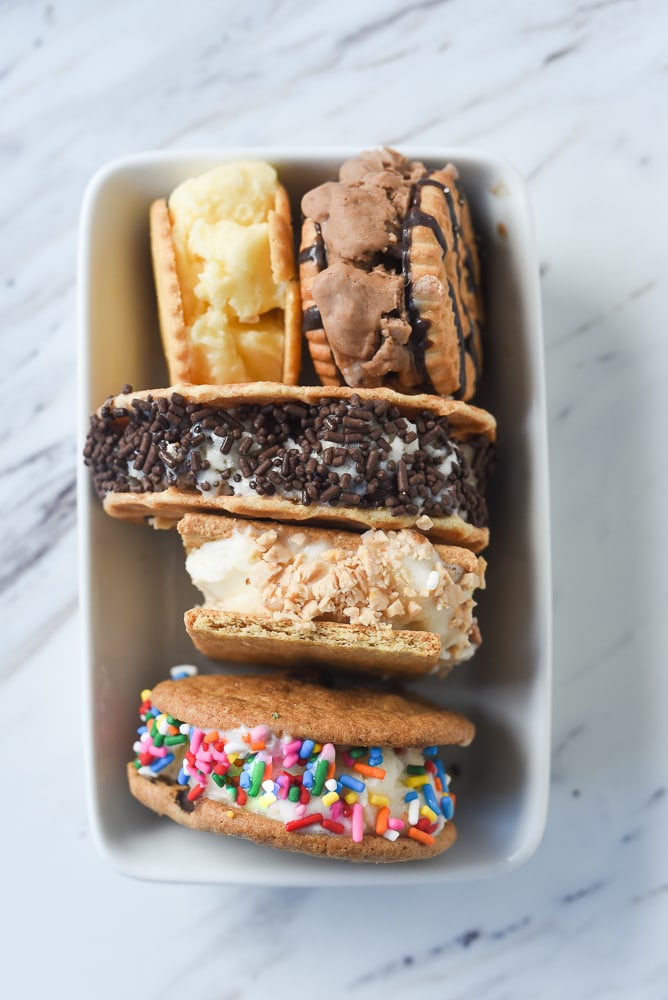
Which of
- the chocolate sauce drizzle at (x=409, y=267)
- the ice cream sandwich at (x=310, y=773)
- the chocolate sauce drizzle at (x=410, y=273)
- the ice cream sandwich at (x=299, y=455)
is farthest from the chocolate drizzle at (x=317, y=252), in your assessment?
the ice cream sandwich at (x=310, y=773)

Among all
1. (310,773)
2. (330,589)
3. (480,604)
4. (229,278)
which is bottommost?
(480,604)

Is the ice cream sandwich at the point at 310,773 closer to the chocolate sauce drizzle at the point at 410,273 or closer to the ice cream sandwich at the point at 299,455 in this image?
the ice cream sandwich at the point at 299,455

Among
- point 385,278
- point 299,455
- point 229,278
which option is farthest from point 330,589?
point 229,278

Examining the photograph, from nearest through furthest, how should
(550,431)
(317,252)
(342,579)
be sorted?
(342,579) < (317,252) < (550,431)

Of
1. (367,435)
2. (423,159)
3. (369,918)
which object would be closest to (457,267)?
(423,159)

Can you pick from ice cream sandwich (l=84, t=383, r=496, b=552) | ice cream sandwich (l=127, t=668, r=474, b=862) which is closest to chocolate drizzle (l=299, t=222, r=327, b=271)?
ice cream sandwich (l=84, t=383, r=496, b=552)

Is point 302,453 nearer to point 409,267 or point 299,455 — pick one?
point 299,455

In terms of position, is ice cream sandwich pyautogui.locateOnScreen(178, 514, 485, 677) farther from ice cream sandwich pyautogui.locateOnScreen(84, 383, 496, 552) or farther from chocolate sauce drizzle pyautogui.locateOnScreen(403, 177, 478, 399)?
chocolate sauce drizzle pyautogui.locateOnScreen(403, 177, 478, 399)
